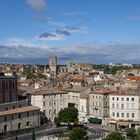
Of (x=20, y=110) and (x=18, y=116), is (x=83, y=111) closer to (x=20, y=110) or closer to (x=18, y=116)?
(x=20, y=110)

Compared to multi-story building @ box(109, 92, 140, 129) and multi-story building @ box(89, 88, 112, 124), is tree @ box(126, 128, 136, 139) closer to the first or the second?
multi-story building @ box(109, 92, 140, 129)

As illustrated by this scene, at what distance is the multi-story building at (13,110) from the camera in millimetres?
81938

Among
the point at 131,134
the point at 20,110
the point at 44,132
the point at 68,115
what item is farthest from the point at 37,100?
the point at 131,134

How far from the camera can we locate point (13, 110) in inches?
3366

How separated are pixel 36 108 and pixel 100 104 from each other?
15230 millimetres

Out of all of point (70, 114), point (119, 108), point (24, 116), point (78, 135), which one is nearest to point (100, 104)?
point (119, 108)

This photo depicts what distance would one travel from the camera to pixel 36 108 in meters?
89.8

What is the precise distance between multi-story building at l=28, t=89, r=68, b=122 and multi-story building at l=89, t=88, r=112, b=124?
739 centimetres

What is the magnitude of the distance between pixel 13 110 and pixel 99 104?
68.6ft

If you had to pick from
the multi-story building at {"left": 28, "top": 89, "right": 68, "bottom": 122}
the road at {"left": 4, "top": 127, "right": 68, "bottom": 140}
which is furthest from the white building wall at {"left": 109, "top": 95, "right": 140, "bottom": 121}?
the multi-story building at {"left": 28, "top": 89, "right": 68, "bottom": 122}

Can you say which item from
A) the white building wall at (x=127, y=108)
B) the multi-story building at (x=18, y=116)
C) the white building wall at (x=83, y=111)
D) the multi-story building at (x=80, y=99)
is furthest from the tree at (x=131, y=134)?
the multi-story building at (x=80, y=99)

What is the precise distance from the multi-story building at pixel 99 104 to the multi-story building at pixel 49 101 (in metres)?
7.39

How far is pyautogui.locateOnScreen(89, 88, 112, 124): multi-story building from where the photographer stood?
96.1 m

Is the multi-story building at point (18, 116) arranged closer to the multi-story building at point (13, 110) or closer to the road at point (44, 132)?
the multi-story building at point (13, 110)
